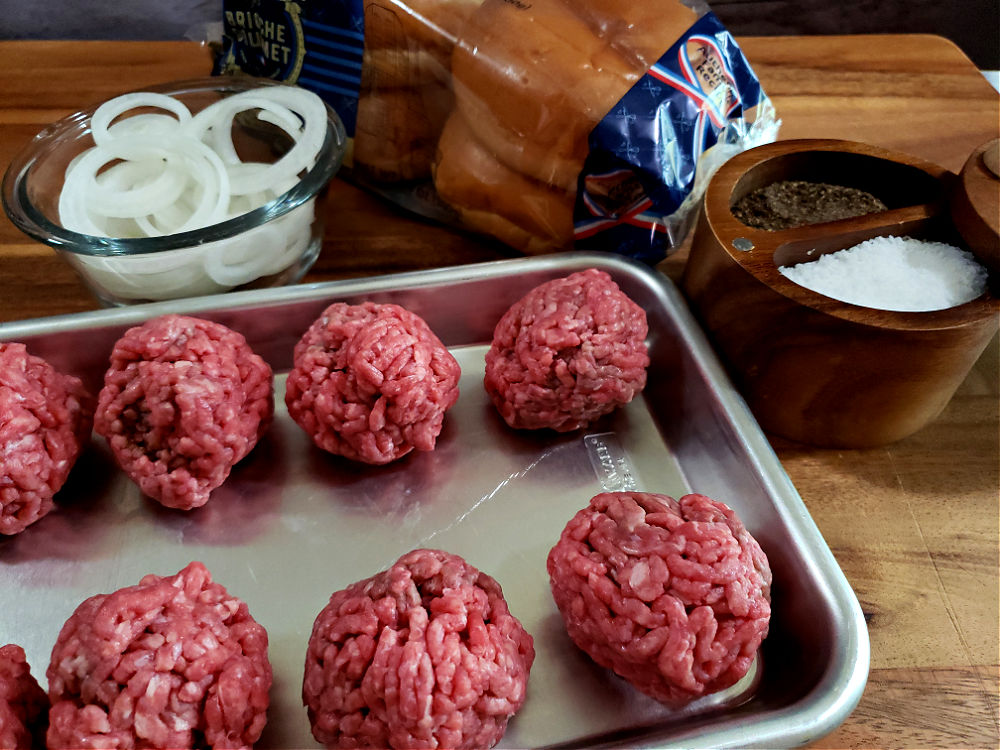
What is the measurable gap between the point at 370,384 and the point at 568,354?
38 cm

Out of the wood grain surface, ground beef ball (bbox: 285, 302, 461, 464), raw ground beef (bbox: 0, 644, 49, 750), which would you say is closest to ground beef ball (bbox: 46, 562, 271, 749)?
raw ground beef (bbox: 0, 644, 49, 750)

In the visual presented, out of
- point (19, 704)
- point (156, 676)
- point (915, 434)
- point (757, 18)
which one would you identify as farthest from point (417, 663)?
point (757, 18)

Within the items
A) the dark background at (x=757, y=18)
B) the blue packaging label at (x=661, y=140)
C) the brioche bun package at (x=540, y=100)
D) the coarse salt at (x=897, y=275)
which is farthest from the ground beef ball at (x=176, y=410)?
the dark background at (x=757, y=18)

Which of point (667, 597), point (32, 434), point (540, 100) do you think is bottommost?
point (32, 434)

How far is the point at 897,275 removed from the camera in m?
1.52

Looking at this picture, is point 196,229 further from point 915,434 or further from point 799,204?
point 915,434

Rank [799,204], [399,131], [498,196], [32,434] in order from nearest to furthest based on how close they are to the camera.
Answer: [32,434] → [799,204] → [498,196] → [399,131]

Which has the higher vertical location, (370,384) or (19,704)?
(370,384)

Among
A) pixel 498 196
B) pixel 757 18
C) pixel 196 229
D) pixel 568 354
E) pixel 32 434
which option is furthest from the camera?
pixel 757 18

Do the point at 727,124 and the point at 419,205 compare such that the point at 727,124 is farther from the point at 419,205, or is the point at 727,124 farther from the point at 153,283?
the point at 153,283

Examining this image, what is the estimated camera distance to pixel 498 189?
182cm

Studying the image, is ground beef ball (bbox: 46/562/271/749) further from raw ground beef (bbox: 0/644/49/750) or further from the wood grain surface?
the wood grain surface

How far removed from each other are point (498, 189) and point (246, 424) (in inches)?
31.8

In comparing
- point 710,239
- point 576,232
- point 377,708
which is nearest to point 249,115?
point 576,232
